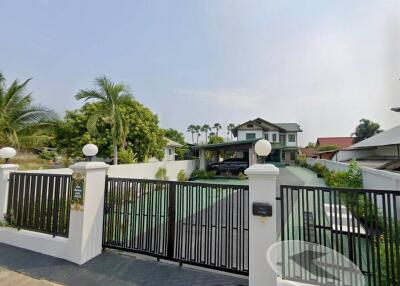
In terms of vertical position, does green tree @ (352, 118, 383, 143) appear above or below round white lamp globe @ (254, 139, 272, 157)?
above

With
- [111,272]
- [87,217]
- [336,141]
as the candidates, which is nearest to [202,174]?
[87,217]

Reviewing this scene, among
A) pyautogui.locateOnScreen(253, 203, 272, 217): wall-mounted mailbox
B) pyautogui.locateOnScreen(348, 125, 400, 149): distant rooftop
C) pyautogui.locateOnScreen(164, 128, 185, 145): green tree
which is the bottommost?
pyautogui.locateOnScreen(253, 203, 272, 217): wall-mounted mailbox

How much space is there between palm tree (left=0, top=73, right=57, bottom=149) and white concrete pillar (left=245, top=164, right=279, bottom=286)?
26.2 feet

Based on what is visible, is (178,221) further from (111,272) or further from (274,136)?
Answer: (274,136)

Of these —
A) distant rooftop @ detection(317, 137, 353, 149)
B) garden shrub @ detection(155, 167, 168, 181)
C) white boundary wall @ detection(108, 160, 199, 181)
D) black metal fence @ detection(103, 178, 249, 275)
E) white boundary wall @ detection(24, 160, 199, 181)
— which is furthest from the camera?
distant rooftop @ detection(317, 137, 353, 149)

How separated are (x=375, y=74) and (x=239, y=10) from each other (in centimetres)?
699

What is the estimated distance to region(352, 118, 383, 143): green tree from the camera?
39869 mm

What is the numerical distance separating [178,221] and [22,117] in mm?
7493

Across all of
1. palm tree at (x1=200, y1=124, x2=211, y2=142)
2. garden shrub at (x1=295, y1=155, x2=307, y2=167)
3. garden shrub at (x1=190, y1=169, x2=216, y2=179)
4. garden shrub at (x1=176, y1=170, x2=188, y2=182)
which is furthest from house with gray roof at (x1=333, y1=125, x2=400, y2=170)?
palm tree at (x1=200, y1=124, x2=211, y2=142)

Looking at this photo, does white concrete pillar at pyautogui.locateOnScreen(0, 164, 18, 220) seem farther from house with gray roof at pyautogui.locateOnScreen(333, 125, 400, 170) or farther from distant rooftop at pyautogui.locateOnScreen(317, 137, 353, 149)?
distant rooftop at pyautogui.locateOnScreen(317, 137, 353, 149)

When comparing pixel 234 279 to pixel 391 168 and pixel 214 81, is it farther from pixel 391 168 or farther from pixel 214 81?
pixel 214 81

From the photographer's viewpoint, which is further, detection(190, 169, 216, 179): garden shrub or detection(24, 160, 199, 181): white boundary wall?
detection(190, 169, 216, 179): garden shrub

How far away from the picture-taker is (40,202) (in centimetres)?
440

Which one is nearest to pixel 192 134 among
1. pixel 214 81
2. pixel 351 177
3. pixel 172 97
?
pixel 172 97
